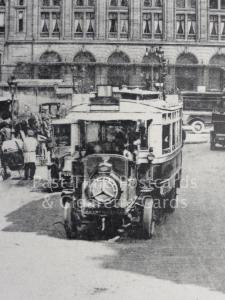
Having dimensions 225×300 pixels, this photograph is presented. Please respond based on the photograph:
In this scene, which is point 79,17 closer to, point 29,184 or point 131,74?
point 131,74

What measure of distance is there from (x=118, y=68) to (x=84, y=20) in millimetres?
4847

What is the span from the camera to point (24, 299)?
6.29 metres

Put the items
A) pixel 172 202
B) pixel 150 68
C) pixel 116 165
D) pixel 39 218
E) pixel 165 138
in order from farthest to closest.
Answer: pixel 150 68
pixel 172 202
pixel 165 138
pixel 39 218
pixel 116 165

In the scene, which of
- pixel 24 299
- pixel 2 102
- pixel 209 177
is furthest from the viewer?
pixel 2 102

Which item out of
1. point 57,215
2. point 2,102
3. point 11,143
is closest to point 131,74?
point 2,102

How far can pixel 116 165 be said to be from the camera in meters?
9.86

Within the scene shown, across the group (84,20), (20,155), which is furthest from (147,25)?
(20,155)

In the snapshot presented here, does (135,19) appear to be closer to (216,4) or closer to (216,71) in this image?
(216,4)

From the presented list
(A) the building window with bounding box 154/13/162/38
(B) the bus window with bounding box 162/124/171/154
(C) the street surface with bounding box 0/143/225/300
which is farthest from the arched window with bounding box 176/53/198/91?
(B) the bus window with bounding box 162/124/171/154

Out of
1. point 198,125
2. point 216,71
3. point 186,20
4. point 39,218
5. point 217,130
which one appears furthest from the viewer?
point 186,20

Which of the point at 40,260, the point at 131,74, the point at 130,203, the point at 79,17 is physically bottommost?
the point at 40,260

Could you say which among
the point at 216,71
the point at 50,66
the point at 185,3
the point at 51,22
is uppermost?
the point at 185,3

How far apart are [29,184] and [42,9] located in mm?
30951

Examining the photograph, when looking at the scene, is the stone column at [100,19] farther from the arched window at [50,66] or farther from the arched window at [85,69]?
the arched window at [50,66]
